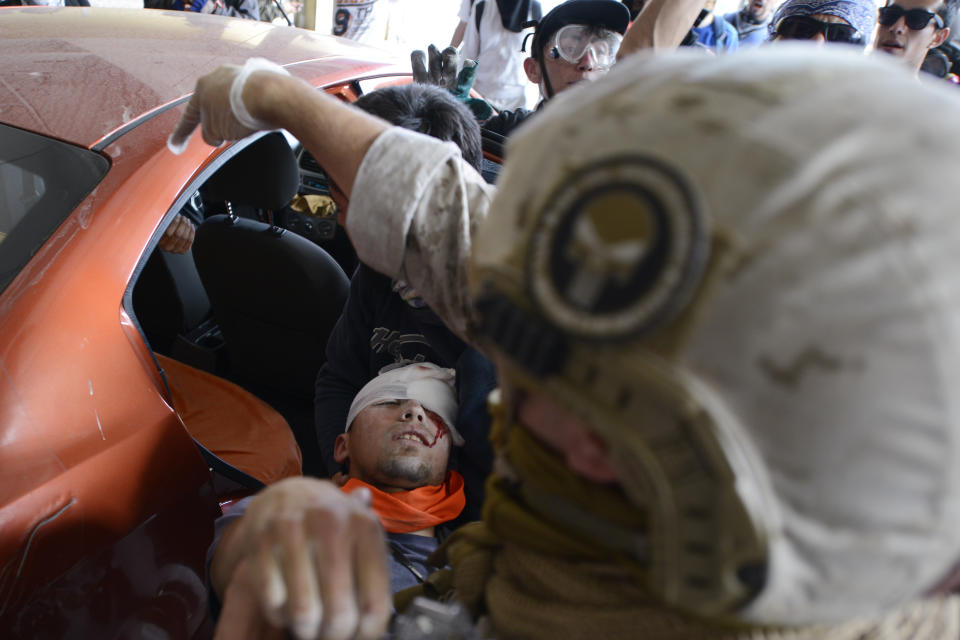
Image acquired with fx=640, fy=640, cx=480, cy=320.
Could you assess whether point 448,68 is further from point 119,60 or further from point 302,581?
point 302,581

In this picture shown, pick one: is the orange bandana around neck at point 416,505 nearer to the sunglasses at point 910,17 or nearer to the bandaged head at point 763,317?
the bandaged head at point 763,317

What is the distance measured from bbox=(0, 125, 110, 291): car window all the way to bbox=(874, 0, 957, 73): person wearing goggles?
3280 mm

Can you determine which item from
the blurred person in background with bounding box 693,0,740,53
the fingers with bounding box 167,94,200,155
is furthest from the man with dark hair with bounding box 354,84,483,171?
the blurred person in background with bounding box 693,0,740,53

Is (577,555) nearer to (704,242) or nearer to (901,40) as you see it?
(704,242)

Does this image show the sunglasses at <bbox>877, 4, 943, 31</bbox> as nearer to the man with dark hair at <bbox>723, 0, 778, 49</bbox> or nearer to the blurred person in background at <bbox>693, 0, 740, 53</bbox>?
the blurred person in background at <bbox>693, 0, 740, 53</bbox>

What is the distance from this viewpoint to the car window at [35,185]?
56.4 inches

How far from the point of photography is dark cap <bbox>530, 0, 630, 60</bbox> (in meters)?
2.77

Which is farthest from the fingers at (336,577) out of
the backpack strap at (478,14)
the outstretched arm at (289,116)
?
the backpack strap at (478,14)

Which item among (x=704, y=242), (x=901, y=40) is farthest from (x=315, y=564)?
(x=901, y=40)

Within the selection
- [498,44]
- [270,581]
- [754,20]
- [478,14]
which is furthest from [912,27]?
[270,581]

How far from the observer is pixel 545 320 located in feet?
1.72

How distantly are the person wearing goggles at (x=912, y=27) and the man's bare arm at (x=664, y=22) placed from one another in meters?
1.53

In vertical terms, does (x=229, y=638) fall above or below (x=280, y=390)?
above

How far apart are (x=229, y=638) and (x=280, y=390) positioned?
82.1 inches
